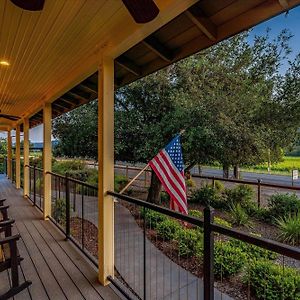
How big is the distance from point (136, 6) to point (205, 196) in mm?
6805

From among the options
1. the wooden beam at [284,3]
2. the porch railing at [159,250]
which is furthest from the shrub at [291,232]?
the wooden beam at [284,3]

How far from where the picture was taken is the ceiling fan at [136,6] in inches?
42.1

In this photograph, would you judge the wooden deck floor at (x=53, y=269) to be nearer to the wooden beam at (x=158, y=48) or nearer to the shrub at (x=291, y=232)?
the wooden beam at (x=158, y=48)

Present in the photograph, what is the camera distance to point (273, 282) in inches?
115

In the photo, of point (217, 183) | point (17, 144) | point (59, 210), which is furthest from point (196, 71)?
point (17, 144)

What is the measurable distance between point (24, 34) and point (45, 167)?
10.1ft

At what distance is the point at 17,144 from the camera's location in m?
7.90

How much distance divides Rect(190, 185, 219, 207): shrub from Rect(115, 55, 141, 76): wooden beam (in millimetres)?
5175

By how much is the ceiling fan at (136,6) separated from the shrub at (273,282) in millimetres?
2664

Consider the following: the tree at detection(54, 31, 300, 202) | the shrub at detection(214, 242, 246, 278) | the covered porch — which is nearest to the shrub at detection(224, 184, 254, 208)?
the tree at detection(54, 31, 300, 202)

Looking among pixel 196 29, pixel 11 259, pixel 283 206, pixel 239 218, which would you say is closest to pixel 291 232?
pixel 239 218

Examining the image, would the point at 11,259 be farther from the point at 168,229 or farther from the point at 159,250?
the point at 168,229

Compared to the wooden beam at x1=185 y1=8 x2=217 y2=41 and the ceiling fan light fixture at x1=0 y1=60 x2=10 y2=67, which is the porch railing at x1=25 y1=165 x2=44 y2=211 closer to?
the ceiling fan light fixture at x1=0 y1=60 x2=10 y2=67

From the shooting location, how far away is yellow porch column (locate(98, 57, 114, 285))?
8.13ft
